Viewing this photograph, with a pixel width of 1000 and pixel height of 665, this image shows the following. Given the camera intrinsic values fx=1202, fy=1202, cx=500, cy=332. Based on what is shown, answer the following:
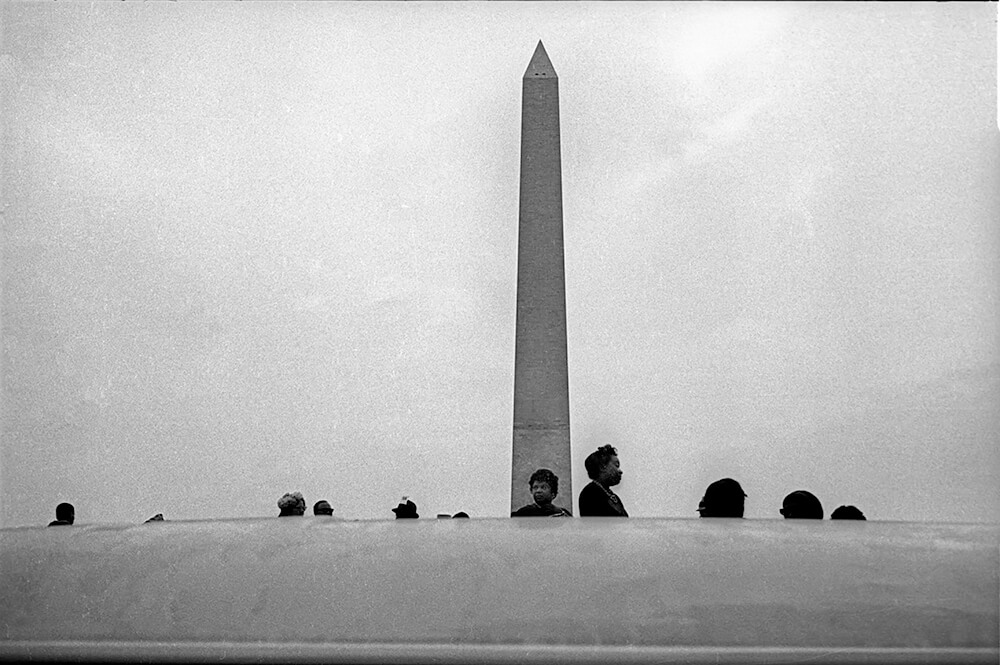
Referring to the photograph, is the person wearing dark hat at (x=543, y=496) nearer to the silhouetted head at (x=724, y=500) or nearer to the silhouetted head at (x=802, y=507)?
the silhouetted head at (x=724, y=500)

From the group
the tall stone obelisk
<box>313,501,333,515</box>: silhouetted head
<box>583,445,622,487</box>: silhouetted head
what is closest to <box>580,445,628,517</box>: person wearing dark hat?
<box>583,445,622,487</box>: silhouetted head

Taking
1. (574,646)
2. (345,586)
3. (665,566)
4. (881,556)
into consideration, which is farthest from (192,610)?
(881,556)

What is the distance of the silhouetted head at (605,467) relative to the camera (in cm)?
559

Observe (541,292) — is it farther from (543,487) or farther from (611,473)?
(543,487)

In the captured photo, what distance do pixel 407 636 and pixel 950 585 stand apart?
5.95 feet

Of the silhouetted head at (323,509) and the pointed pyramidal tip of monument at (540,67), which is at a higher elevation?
the pointed pyramidal tip of monument at (540,67)

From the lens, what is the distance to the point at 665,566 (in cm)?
409

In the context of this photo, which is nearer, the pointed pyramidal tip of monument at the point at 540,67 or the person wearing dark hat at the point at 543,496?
the person wearing dark hat at the point at 543,496

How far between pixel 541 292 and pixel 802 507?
1396cm

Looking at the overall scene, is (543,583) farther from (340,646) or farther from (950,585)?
(950,585)

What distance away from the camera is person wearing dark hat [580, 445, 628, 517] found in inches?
209

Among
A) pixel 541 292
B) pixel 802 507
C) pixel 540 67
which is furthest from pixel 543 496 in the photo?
pixel 540 67

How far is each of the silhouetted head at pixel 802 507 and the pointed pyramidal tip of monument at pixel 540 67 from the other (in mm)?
14994

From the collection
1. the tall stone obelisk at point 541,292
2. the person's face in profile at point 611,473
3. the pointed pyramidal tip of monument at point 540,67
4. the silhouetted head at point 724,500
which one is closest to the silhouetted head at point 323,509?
the person's face in profile at point 611,473
